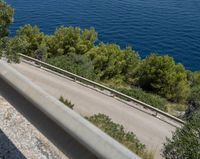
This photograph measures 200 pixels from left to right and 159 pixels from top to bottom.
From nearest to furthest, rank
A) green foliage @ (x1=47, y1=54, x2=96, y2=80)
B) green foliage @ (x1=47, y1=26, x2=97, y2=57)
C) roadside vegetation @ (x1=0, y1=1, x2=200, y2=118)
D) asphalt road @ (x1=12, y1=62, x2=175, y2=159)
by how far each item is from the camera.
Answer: asphalt road @ (x1=12, y1=62, x2=175, y2=159) < green foliage @ (x1=47, y1=54, x2=96, y2=80) < roadside vegetation @ (x1=0, y1=1, x2=200, y2=118) < green foliage @ (x1=47, y1=26, x2=97, y2=57)

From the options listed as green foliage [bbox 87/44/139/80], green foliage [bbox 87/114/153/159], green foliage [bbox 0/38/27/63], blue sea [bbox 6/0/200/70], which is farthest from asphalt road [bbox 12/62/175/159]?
blue sea [bbox 6/0/200/70]

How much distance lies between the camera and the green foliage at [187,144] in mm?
10131

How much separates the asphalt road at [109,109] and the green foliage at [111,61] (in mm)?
12375

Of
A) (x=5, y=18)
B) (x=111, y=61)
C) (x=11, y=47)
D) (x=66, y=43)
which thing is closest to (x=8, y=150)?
(x=11, y=47)

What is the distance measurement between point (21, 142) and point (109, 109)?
15740 millimetres

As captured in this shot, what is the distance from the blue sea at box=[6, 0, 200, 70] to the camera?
209 ft

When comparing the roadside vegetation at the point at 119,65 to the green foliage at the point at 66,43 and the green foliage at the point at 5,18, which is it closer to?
the green foliage at the point at 66,43

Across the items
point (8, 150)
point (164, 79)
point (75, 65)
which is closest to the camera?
point (8, 150)

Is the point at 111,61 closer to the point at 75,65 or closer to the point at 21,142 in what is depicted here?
the point at 75,65

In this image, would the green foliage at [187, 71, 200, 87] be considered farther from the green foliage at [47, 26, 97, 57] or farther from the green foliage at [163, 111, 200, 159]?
the green foliage at [163, 111, 200, 159]

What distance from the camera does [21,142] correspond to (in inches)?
191

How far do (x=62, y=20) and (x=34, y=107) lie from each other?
2653 inches

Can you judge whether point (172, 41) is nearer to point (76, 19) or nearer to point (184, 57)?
point (184, 57)

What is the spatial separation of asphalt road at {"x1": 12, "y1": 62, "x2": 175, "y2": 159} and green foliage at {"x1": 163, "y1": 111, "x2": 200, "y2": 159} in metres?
3.27
